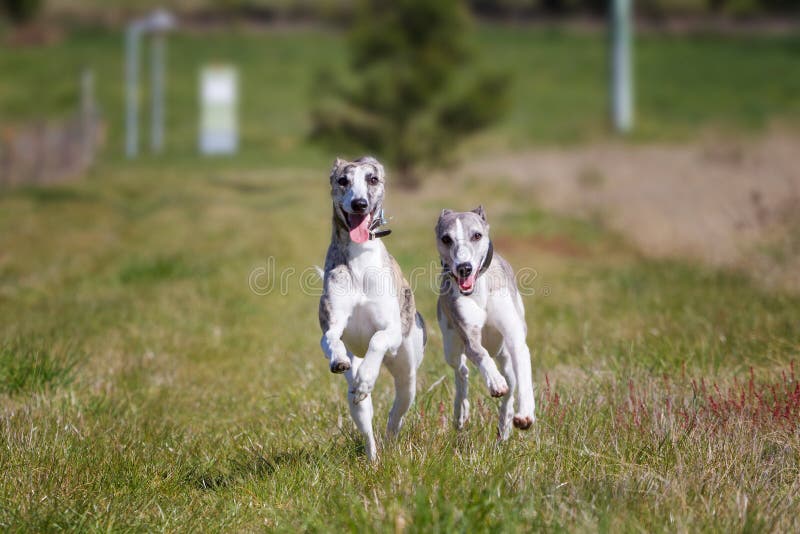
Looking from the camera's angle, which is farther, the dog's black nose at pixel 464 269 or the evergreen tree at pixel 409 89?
the evergreen tree at pixel 409 89

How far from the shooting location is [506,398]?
4.39m

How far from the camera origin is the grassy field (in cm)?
391

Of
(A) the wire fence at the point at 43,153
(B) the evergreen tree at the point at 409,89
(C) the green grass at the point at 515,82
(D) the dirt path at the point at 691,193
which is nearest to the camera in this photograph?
(D) the dirt path at the point at 691,193

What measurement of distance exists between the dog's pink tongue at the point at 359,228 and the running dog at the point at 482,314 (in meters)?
0.31

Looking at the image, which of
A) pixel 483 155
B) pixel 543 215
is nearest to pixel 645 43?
pixel 483 155

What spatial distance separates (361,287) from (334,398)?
1.93 m

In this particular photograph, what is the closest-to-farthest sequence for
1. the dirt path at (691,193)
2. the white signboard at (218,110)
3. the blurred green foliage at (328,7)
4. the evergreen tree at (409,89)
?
the dirt path at (691,193), the evergreen tree at (409,89), the white signboard at (218,110), the blurred green foliage at (328,7)

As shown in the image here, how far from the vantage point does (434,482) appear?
3.94 meters

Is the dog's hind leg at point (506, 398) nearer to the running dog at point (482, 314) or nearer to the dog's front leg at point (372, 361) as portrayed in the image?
the running dog at point (482, 314)

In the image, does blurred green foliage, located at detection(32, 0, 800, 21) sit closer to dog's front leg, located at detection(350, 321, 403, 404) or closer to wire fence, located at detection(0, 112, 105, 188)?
wire fence, located at detection(0, 112, 105, 188)

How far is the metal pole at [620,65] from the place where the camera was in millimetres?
31312

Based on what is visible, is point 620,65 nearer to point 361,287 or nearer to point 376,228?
point 376,228

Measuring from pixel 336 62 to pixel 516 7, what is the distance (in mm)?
15505

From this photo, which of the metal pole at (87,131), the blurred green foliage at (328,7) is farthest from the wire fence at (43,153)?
the blurred green foliage at (328,7)
